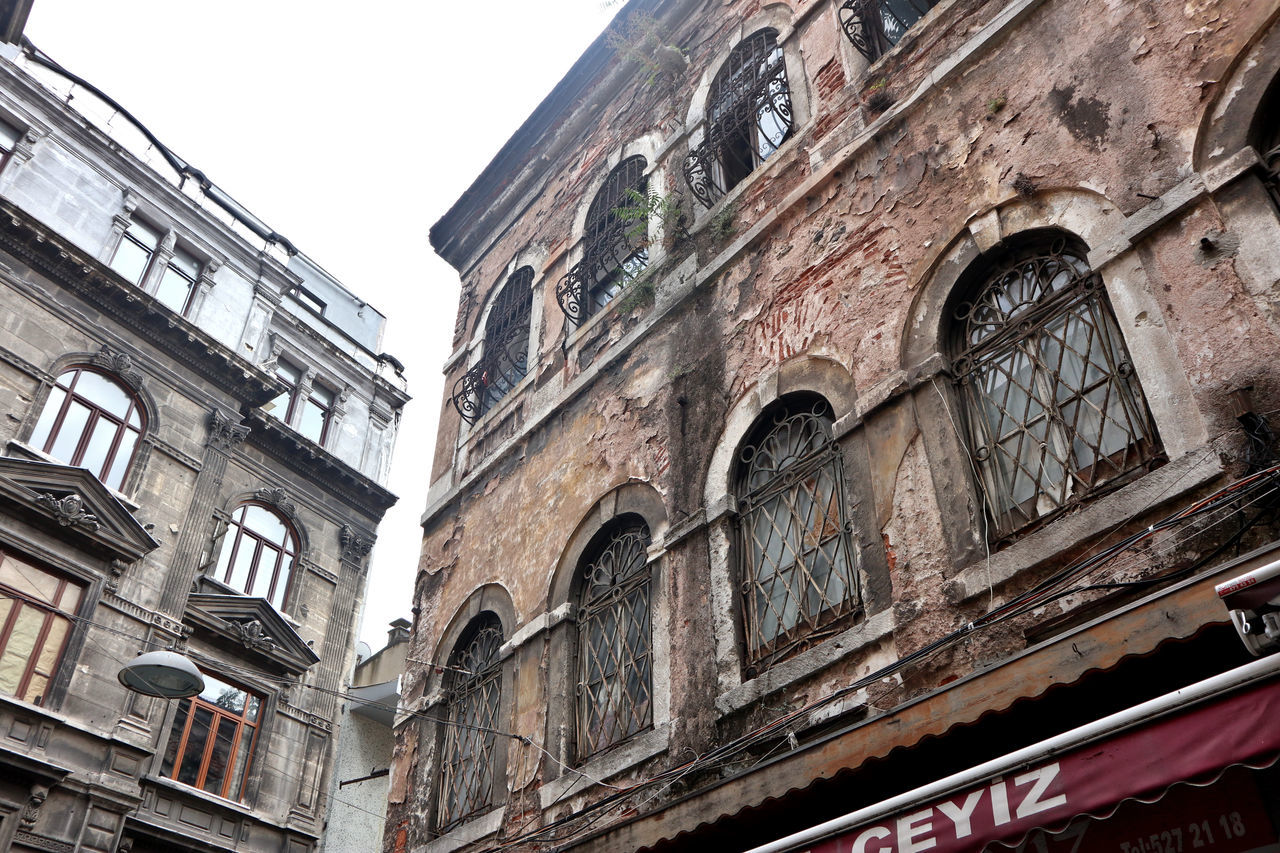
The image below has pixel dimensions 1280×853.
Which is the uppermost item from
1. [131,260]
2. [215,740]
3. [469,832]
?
[131,260]

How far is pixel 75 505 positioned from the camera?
13.9 meters

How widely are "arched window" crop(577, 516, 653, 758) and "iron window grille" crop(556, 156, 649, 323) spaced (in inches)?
99.1

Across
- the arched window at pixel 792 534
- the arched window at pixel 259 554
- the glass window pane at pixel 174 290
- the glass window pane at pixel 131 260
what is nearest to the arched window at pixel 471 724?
the arched window at pixel 792 534

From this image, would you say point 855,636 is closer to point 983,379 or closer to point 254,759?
point 983,379

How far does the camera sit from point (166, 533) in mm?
15570

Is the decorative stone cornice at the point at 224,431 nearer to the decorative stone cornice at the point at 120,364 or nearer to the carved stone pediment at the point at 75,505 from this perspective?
the decorative stone cornice at the point at 120,364

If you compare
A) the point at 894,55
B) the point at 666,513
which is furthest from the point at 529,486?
the point at 894,55

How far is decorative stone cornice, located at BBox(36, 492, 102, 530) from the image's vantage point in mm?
13578

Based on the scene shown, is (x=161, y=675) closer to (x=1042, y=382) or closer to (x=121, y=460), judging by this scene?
(x=121, y=460)

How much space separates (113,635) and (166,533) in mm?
1911

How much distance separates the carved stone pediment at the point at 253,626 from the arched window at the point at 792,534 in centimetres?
1230

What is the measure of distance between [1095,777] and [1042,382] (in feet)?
7.37

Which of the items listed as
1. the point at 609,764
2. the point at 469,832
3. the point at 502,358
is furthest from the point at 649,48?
the point at 469,832

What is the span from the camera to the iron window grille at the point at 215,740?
15.0m
